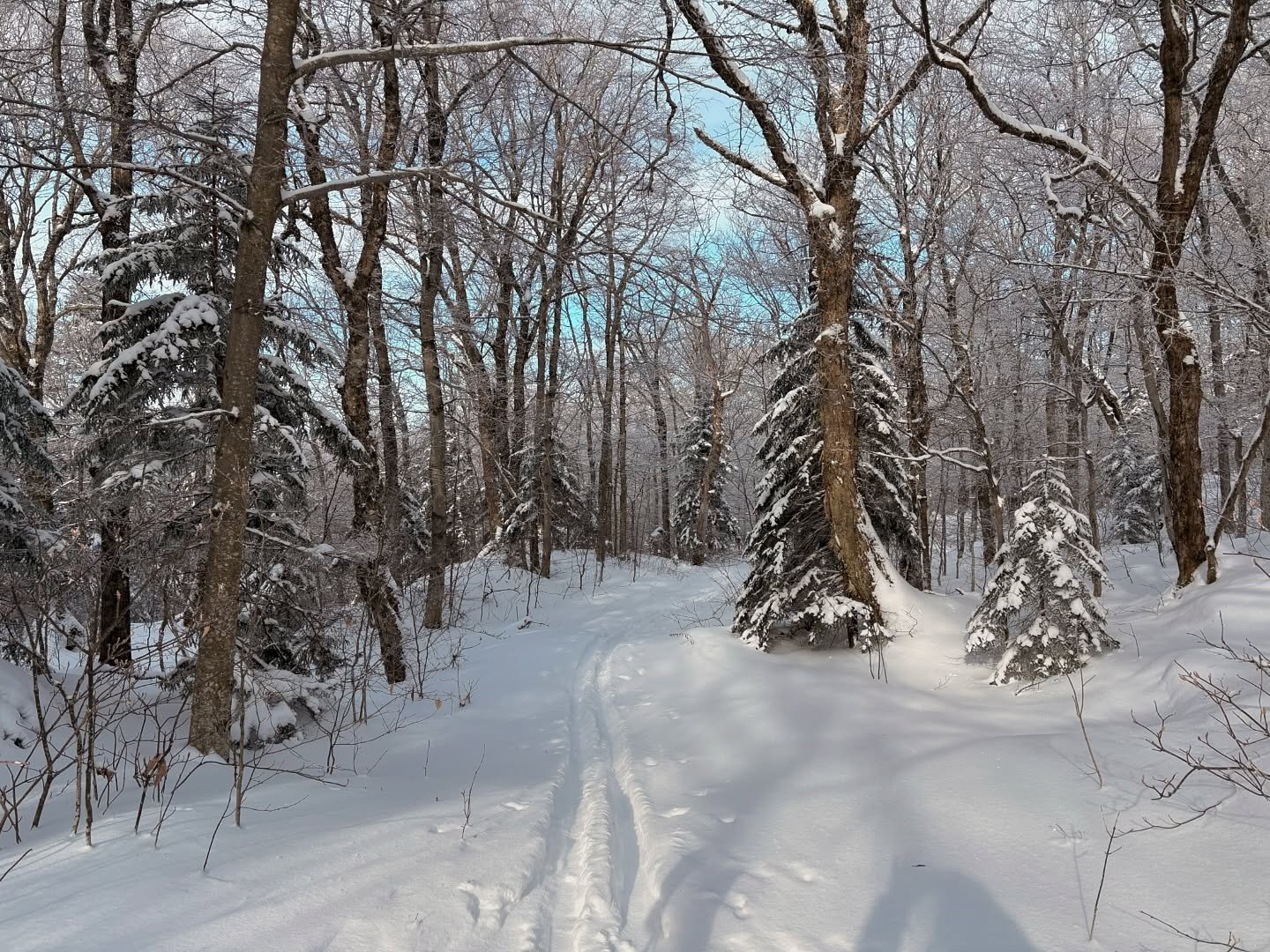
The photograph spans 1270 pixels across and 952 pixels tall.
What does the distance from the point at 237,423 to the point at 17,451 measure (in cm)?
375

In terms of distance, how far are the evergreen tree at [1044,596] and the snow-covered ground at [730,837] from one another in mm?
268

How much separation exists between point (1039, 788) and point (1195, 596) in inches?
151

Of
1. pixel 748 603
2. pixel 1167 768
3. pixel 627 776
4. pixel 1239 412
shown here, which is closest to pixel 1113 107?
pixel 1239 412

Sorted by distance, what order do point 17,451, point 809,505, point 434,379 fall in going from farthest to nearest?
point 434,379, point 809,505, point 17,451

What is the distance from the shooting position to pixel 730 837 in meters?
3.84

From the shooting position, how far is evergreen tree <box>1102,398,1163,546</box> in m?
22.5

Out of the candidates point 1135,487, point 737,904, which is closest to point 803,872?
point 737,904

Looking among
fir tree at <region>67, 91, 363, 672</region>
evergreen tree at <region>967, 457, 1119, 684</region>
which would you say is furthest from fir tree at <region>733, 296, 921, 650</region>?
fir tree at <region>67, 91, 363, 672</region>

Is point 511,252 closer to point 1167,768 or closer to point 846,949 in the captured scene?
point 846,949

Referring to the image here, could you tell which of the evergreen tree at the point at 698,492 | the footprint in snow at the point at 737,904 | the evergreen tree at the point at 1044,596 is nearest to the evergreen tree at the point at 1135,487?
the evergreen tree at the point at 698,492

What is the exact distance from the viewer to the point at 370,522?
7820 millimetres

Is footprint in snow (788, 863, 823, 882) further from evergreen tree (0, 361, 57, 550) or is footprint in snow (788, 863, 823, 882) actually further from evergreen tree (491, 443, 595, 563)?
evergreen tree (491, 443, 595, 563)

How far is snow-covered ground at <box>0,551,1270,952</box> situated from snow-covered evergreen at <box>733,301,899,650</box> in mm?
Answer: 1093

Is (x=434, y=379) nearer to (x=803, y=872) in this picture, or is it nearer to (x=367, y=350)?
(x=367, y=350)
